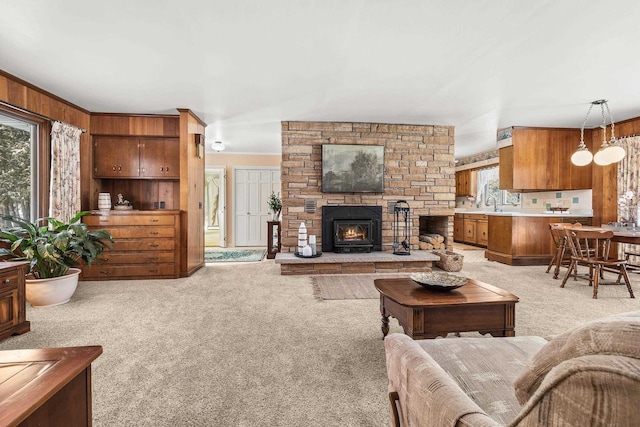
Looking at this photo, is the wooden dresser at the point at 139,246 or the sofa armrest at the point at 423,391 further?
the wooden dresser at the point at 139,246

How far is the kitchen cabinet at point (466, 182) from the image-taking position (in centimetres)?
869

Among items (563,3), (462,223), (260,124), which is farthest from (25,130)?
(462,223)

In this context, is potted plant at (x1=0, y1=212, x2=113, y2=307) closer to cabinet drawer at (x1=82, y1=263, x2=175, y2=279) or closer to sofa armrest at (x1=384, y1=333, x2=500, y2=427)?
cabinet drawer at (x1=82, y1=263, x2=175, y2=279)

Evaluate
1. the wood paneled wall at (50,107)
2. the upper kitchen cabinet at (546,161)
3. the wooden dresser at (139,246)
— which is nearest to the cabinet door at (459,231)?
the upper kitchen cabinet at (546,161)

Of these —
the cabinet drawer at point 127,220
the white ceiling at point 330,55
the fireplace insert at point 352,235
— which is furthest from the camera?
the fireplace insert at point 352,235

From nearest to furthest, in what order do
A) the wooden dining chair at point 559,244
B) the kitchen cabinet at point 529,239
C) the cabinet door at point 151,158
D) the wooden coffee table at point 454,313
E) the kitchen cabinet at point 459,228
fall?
the wooden coffee table at point 454,313, the wooden dining chair at point 559,244, the cabinet door at point 151,158, the kitchen cabinet at point 529,239, the kitchen cabinet at point 459,228

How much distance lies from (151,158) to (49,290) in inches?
88.4

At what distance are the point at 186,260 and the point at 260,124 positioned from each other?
7.89 feet

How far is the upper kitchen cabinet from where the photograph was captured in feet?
18.6

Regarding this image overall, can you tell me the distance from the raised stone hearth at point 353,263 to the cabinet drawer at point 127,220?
160cm

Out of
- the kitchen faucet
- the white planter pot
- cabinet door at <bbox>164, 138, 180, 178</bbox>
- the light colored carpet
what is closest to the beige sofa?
the light colored carpet

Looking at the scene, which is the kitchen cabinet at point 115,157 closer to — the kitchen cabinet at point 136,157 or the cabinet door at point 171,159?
the kitchen cabinet at point 136,157

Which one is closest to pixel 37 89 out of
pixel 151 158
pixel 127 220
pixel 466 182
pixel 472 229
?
pixel 151 158

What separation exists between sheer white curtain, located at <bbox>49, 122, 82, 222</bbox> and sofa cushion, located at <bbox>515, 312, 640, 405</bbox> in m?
4.87
